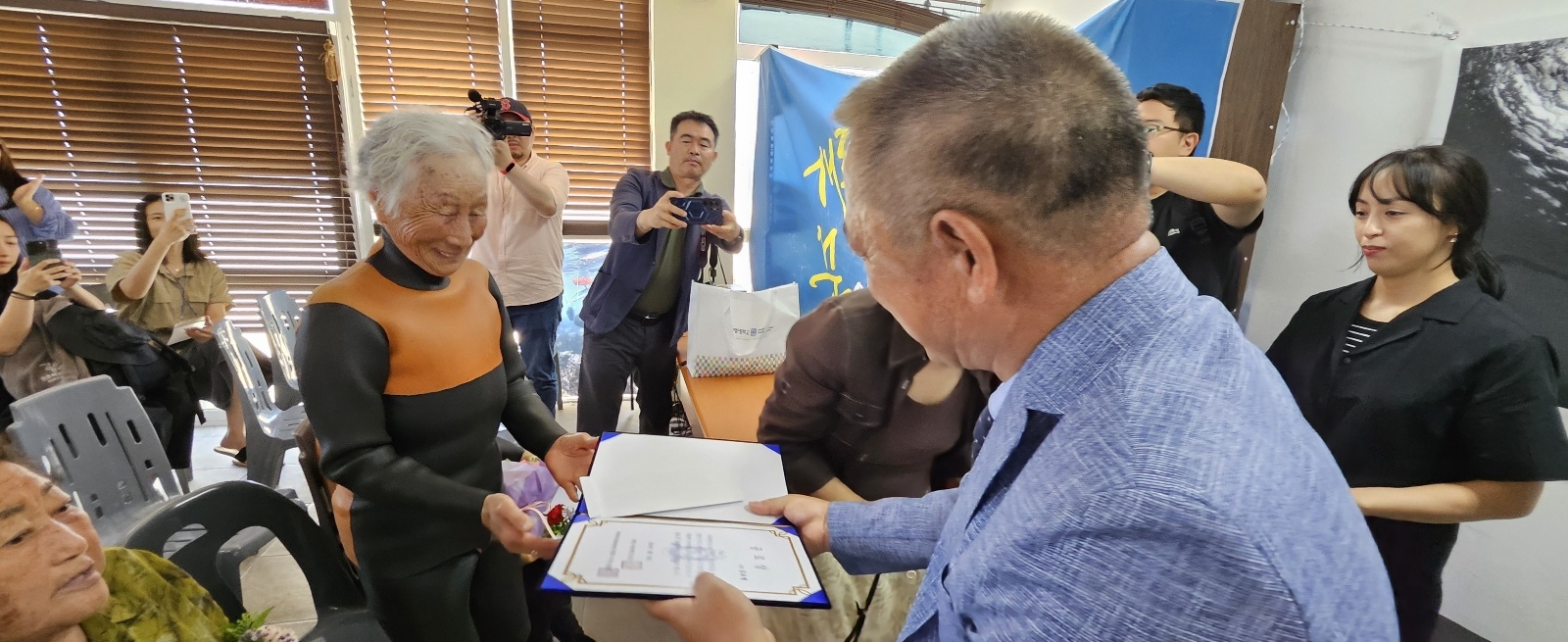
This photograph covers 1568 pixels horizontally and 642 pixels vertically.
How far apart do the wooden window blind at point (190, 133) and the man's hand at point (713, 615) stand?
12.9 ft

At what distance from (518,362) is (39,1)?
3.67 metres

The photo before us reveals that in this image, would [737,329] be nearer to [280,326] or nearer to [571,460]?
[571,460]

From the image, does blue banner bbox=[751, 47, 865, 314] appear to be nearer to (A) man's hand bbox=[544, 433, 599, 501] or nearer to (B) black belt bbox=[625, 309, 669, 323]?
(B) black belt bbox=[625, 309, 669, 323]

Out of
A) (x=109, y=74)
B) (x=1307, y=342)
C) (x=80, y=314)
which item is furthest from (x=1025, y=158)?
(x=109, y=74)

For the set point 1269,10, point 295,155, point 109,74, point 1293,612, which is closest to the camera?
point 1293,612

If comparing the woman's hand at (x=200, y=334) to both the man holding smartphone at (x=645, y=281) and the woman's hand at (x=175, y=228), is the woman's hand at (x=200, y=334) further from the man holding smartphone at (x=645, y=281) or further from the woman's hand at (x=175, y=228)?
the man holding smartphone at (x=645, y=281)

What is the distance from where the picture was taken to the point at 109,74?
10.9 ft

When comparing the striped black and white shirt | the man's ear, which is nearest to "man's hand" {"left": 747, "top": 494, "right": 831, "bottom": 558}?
the man's ear

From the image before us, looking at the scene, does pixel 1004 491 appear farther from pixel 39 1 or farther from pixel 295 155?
pixel 39 1

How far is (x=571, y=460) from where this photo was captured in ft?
4.59

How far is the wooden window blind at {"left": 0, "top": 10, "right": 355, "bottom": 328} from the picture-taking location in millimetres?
3273

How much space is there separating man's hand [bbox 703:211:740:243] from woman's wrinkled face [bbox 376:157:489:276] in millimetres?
1525

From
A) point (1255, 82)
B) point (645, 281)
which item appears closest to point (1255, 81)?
point (1255, 82)

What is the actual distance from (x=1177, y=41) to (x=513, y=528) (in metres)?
2.83
